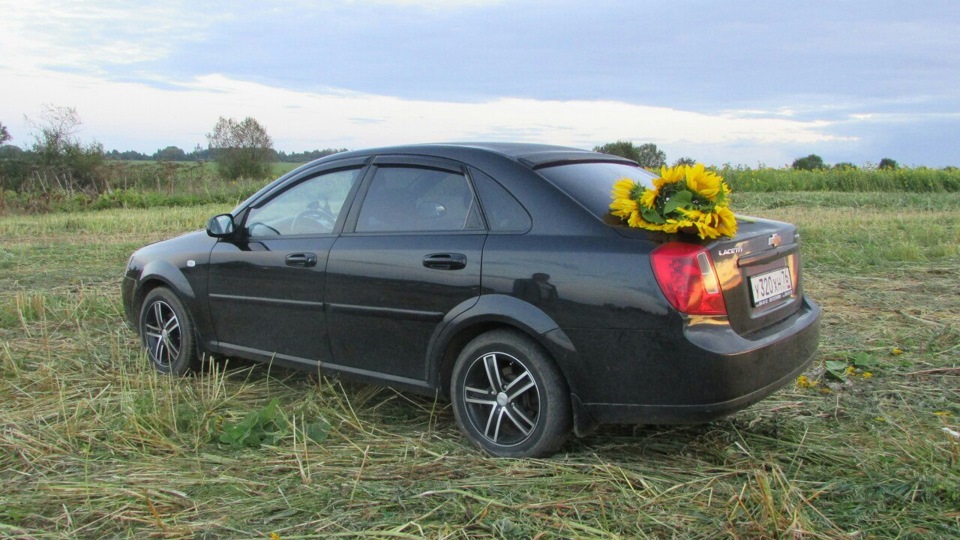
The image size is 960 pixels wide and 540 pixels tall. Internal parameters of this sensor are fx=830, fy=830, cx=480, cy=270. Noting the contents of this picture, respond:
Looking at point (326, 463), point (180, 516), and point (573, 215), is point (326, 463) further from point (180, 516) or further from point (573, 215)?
point (573, 215)

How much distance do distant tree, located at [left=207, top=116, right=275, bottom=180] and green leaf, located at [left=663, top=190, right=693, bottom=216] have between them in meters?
47.5

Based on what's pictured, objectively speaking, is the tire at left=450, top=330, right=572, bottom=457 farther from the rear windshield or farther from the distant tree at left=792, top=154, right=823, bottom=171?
the distant tree at left=792, top=154, right=823, bottom=171

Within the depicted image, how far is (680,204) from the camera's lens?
3.55m

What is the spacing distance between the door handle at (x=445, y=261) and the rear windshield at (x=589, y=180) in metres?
0.57

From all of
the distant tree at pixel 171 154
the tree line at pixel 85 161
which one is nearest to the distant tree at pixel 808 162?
the tree line at pixel 85 161

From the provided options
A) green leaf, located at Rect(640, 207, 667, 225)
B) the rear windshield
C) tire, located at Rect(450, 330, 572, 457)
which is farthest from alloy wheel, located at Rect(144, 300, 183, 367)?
green leaf, located at Rect(640, 207, 667, 225)

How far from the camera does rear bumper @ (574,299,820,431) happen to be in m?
3.42

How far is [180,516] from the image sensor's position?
10.6ft

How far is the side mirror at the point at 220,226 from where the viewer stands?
16.7 ft

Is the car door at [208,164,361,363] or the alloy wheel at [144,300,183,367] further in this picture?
the alloy wheel at [144,300,183,367]

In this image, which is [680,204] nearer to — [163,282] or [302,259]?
[302,259]

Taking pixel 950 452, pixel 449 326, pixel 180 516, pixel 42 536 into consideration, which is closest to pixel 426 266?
pixel 449 326

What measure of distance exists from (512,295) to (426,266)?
0.54m

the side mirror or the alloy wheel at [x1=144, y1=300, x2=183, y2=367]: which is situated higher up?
the side mirror
